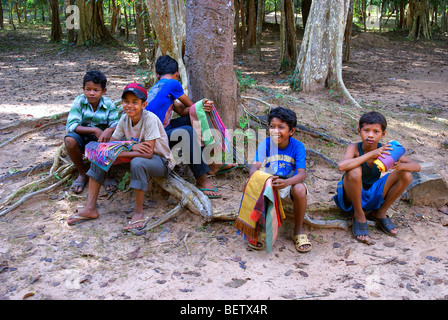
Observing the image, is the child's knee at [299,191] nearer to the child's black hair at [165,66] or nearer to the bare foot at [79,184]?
the child's black hair at [165,66]

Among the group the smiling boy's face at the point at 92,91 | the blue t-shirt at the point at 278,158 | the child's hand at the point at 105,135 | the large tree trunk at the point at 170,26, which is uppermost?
the large tree trunk at the point at 170,26

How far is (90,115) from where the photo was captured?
4051mm

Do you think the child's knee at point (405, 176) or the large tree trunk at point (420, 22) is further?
the large tree trunk at point (420, 22)

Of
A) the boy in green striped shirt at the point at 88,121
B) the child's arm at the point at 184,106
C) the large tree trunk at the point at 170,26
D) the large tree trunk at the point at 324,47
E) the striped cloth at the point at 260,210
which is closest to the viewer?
the striped cloth at the point at 260,210

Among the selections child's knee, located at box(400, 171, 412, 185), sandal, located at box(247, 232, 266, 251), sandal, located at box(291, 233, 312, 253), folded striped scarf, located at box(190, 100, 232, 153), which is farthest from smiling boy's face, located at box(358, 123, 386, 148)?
folded striped scarf, located at box(190, 100, 232, 153)

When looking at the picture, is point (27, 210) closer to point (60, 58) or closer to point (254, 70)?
point (254, 70)

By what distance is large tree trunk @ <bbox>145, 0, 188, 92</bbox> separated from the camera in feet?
18.2

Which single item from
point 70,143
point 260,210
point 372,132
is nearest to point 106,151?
point 70,143

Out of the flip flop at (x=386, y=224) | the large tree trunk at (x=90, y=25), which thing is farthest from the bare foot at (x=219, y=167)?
the large tree trunk at (x=90, y=25)

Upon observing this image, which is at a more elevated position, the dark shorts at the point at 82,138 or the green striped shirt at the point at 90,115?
the green striped shirt at the point at 90,115

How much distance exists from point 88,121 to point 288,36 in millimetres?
7855

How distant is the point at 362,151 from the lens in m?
3.44

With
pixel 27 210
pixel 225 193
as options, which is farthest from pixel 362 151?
pixel 27 210

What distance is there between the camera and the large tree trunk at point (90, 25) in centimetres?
1453
